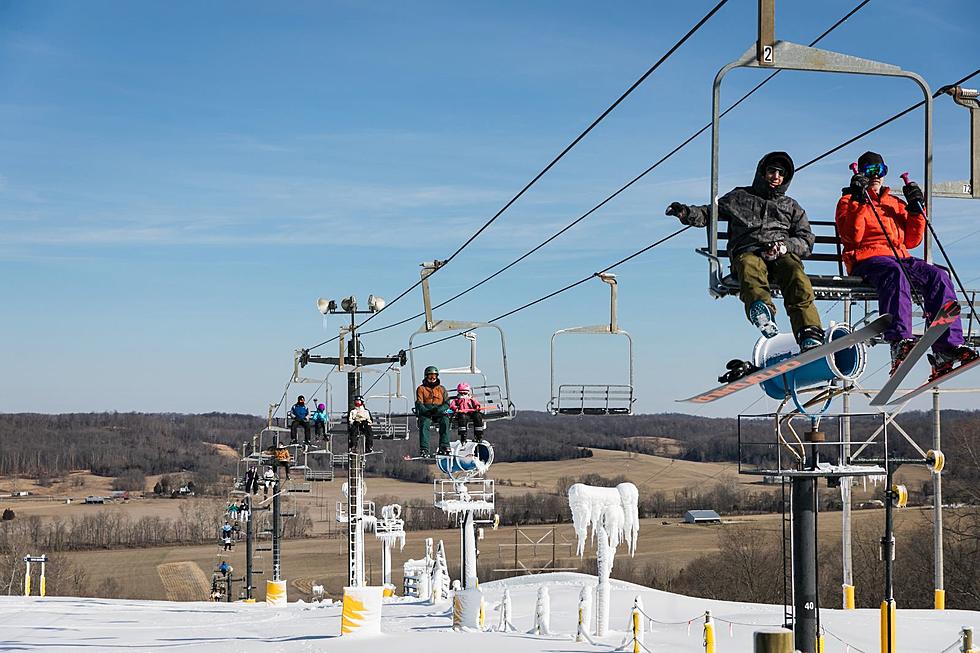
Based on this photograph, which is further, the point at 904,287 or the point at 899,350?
the point at 899,350

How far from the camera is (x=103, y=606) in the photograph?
1286 inches

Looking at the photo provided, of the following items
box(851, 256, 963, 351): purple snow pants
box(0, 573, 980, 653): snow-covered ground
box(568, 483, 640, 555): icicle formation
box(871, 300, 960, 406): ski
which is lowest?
box(0, 573, 980, 653): snow-covered ground

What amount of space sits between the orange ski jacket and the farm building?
10457 centimetres

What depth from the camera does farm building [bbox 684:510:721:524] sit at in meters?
112

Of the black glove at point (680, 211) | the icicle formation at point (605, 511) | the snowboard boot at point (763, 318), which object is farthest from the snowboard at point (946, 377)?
the icicle formation at point (605, 511)

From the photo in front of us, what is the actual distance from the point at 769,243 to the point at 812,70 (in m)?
1.65

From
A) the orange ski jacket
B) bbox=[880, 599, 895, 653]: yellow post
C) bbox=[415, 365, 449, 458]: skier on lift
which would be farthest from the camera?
bbox=[415, 365, 449, 458]: skier on lift

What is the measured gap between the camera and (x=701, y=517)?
112 meters

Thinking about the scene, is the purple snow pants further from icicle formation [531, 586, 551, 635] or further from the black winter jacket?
icicle formation [531, 586, 551, 635]

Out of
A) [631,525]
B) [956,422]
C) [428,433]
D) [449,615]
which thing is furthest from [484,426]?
[956,422]

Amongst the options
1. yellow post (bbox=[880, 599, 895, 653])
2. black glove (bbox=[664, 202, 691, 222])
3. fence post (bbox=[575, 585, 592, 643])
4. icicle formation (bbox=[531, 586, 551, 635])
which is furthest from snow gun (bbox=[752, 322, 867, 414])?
icicle formation (bbox=[531, 586, 551, 635])

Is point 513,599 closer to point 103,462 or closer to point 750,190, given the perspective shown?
point 750,190

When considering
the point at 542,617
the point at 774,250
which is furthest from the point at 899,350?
the point at 542,617

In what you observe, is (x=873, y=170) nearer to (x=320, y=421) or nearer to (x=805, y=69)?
(x=805, y=69)
